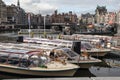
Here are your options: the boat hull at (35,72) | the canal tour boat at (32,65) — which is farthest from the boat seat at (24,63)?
the boat hull at (35,72)

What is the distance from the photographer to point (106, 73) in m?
33.8

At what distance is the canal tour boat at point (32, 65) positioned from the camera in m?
28.0

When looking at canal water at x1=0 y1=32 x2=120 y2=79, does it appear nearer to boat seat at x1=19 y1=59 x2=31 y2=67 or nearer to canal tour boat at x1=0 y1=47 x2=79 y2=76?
canal tour boat at x1=0 y1=47 x2=79 y2=76

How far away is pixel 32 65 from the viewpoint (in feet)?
94.1

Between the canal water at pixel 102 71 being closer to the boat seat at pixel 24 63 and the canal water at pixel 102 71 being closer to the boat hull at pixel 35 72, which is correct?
the boat hull at pixel 35 72

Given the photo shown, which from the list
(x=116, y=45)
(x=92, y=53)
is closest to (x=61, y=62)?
(x=92, y=53)

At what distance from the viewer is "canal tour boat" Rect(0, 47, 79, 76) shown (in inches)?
1104

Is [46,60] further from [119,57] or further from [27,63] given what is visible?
[119,57]

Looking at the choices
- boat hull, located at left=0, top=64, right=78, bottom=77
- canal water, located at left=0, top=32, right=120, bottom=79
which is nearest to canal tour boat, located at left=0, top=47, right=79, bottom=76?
boat hull, located at left=0, top=64, right=78, bottom=77

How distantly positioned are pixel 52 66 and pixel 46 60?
1.76 m

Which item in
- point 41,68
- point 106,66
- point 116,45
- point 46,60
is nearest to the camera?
point 41,68

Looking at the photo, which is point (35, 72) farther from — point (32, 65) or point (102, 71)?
point (102, 71)

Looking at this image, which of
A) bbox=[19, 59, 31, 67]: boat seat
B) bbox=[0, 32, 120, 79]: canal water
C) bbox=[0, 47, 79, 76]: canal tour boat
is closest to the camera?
bbox=[0, 47, 79, 76]: canal tour boat

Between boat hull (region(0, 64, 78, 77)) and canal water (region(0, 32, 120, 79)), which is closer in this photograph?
boat hull (region(0, 64, 78, 77))
